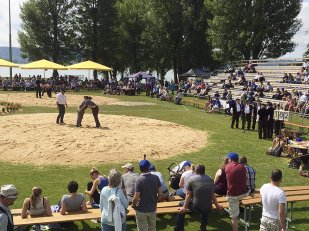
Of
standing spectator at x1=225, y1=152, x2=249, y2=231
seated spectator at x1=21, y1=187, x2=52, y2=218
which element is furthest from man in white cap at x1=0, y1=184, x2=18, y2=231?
standing spectator at x1=225, y1=152, x2=249, y2=231

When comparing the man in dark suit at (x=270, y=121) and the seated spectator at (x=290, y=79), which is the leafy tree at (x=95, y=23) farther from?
the man in dark suit at (x=270, y=121)

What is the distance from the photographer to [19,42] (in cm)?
6334

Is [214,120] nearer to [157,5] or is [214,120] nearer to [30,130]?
[30,130]

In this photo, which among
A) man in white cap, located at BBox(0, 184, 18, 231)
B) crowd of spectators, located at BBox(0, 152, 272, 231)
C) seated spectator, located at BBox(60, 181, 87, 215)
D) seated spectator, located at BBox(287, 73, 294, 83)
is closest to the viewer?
man in white cap, located at BBox(0, 184, 18, 231)

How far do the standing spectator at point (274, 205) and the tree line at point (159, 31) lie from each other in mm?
42091

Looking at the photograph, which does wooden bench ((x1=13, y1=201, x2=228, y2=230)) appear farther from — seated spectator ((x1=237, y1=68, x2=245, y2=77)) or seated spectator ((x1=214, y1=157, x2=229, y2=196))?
seated spectator ((x1=237, y1=68, x2=245, y2=77))

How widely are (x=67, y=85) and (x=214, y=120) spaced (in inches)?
1053

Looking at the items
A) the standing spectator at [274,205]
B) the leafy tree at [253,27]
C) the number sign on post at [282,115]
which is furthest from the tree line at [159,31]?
the standing spectator at [274,205]

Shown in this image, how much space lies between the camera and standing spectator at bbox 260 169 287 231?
687cm

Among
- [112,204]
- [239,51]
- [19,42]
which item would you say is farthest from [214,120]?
[19,42]

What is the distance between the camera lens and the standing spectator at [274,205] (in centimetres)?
687

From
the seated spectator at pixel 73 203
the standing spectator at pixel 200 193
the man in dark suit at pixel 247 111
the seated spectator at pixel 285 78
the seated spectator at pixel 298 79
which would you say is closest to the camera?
the standing spectator at pixel 200 193

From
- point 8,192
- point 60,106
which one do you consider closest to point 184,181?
point 8,192

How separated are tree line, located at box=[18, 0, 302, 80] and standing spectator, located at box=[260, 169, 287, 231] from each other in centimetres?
4209
